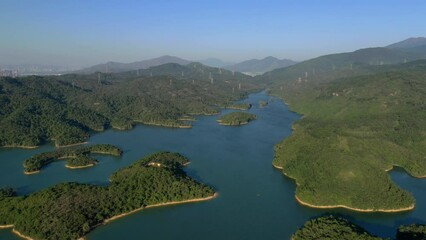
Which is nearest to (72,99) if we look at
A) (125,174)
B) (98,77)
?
(98,77)

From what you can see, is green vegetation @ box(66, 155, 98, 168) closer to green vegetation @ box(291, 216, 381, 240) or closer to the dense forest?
the dense forest

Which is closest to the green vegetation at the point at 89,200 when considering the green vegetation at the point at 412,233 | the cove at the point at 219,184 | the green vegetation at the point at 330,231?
the cove at the point at 219,184

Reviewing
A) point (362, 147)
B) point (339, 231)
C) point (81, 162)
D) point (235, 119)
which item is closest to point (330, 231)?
point (339, 231)

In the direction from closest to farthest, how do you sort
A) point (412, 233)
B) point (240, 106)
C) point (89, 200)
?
point (412, 233) < point (89, 200) < point (240, 106)

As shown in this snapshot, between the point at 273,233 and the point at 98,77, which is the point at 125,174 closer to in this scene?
the point at 273,233

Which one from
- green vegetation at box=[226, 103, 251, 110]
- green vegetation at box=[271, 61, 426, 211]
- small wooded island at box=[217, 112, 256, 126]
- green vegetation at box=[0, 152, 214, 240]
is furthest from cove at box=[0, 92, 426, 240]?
green vegetation at box=[226, 103, 251, 110]

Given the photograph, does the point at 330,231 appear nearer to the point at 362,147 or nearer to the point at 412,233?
the point at 412,233
